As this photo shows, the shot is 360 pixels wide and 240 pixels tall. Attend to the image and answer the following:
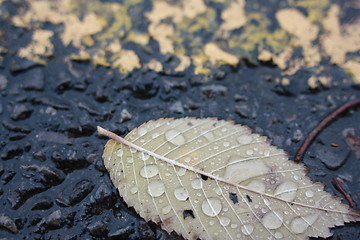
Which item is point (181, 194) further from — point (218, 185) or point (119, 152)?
point (119, 152)

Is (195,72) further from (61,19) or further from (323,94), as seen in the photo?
(61,19)

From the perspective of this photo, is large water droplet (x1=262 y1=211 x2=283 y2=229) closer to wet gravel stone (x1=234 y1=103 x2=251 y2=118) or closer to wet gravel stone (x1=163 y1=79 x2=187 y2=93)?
wet gravel stone (x1=234 y1=103 x2=251 y2=118)

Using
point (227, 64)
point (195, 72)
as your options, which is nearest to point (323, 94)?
point (227, 64)

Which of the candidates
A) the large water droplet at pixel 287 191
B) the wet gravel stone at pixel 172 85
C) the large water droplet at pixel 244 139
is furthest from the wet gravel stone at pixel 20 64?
the large water droplet at pixel 287 191

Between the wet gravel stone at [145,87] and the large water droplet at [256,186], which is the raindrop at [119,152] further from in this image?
the large water droplet at [256,186]

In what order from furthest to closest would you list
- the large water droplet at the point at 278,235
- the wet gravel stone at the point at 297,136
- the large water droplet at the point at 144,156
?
1. the wet gravel stone at the point at 297,136
2. the large water droplet at the point at 144,156
3. the large water droplet at the point at 278,235
